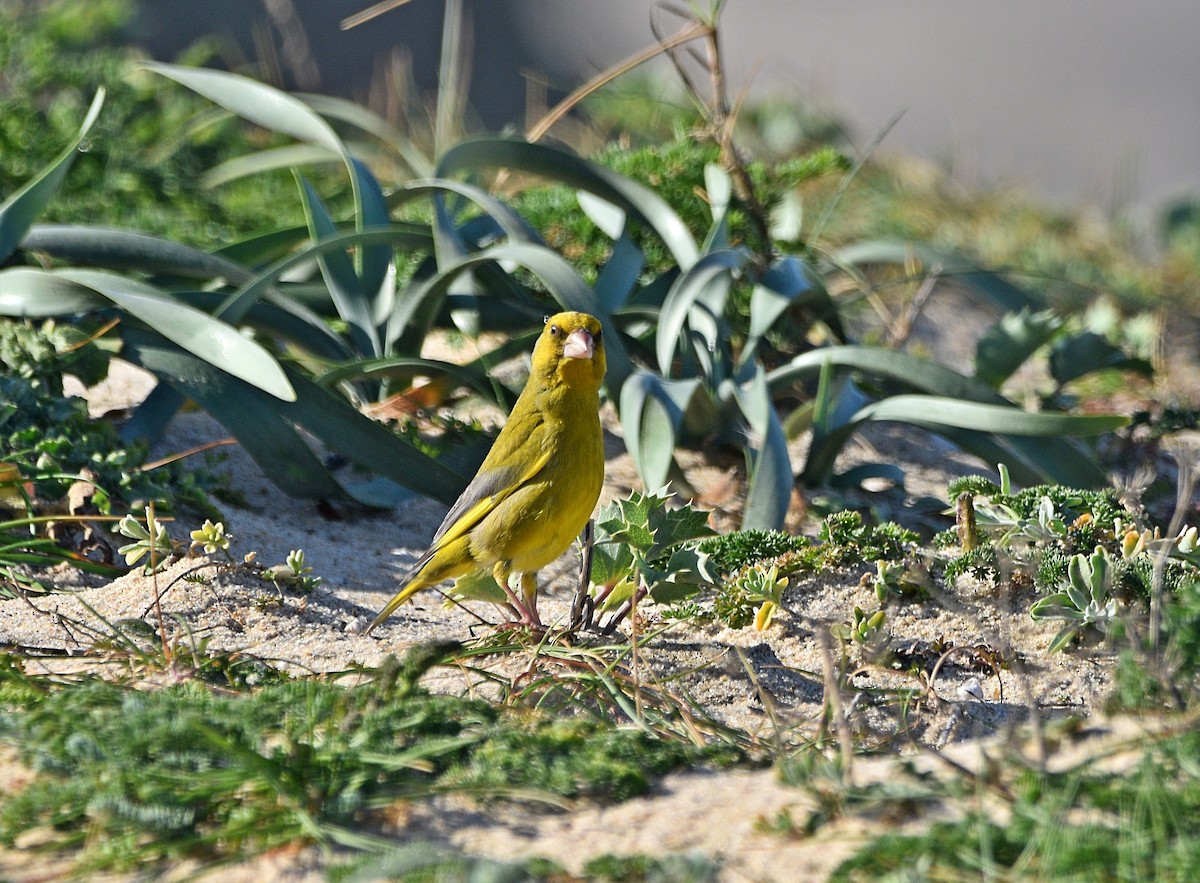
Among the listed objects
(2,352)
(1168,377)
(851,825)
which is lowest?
(851,825)

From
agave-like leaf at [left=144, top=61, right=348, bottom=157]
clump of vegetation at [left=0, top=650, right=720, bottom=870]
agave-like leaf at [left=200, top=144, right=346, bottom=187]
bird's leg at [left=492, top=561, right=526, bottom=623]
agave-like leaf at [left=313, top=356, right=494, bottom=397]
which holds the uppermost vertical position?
agave-like leaf at [left=144, top=61, right=348, bottom=157]

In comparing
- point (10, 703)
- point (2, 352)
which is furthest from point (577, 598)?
point (2, 352)

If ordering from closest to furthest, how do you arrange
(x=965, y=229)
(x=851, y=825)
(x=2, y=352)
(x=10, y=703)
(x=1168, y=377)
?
(x=851, y=825), (x=10, y=703), (x=2, y=352), (x=1168, y=377), (x=965, y=229)

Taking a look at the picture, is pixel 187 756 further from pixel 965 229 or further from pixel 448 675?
pixel 965 229

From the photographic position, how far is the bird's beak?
303 cm

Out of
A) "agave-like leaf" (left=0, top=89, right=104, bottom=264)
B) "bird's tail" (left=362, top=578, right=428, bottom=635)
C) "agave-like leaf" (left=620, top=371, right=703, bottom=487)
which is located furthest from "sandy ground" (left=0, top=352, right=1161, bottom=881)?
"agave-like leaf" (left=0, top=89, right=104, bottom=264)

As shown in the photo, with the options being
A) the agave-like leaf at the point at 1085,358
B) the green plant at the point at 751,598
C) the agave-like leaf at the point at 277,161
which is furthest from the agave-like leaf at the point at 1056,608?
the agave-like leaf at the point at 277,161

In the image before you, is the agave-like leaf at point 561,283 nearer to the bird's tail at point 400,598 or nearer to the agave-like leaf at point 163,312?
the agave-like leaf at point 163,312

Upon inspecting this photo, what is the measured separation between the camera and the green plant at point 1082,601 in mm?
2775

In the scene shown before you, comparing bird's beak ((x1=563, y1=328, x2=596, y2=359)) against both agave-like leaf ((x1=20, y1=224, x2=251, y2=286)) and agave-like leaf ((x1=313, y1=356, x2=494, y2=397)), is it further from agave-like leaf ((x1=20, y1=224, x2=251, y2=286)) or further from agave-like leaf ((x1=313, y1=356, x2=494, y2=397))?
agave-like leaf ((x1=20, y1=224, x2=251, y2=286))

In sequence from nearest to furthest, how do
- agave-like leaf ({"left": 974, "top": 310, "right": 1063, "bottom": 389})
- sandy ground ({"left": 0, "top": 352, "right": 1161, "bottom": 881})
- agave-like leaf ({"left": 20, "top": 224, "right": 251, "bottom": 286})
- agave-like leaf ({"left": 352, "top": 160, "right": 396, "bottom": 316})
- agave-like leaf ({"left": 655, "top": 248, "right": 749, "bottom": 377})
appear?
sandy ground ({"left": 0, "top": 352, "right": 1161, "bottom": 881})
agave-like leaf ({"left": 655, "top": 248, "right": 749, "bottom": 377})
agave-like leaf ({"left": 20, "top": 224, "right": 251, "bottom": 286})
agave-like leaf ({"left": 352, "top": 160, "right": 396, "bottom": 316})
agave-like leaf ({"left": 974, "top": 310, "right": 1063, "bottom": 389})

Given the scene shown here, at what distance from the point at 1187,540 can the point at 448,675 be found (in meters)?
1.71

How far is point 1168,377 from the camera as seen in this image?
5.59 meters

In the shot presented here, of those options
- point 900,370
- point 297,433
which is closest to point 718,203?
point 900,370
